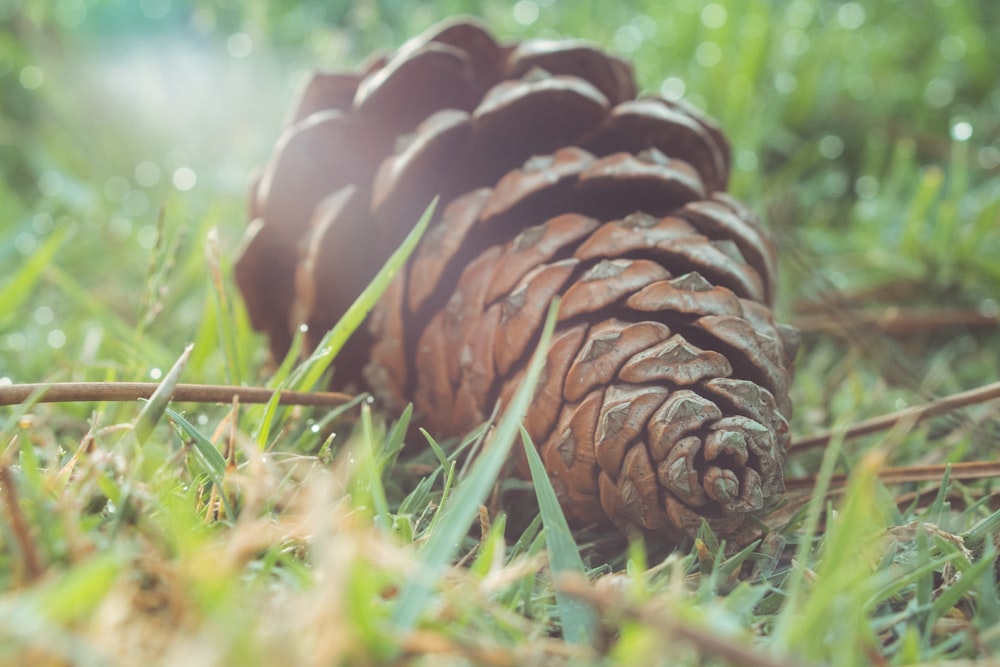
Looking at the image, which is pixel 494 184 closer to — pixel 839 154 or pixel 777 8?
pixel 839 154

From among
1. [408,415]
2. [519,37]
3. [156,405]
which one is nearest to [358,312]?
[408,415]

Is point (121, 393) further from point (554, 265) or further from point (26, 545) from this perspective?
point (554, 265)

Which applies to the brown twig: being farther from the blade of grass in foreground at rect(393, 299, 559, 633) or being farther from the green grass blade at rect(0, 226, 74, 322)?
the green grass blade at rect(0, 226, 74, 322)

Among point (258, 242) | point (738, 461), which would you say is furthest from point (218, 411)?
point (738, 461)

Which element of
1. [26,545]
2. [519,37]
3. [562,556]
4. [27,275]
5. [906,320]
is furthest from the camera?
[519,37]

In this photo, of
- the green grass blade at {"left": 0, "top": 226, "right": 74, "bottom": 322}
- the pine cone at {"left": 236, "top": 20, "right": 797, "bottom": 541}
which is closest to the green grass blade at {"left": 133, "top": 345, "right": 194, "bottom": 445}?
the pine cone at {"left": 236, "top": 20, "right": 797, "bottom": 541}

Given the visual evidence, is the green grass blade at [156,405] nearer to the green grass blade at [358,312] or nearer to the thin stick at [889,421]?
the green grass blade at [358,312]

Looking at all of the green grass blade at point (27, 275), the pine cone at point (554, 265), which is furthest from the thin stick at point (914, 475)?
the green grass blade at point (27, 275)
